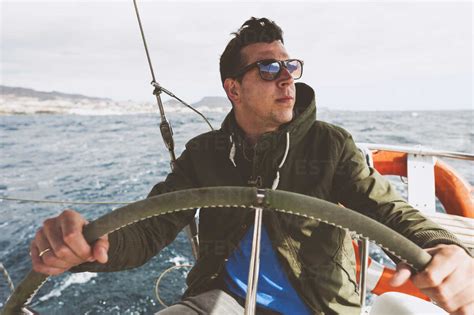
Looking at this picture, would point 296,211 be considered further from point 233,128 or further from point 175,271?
point 175,271

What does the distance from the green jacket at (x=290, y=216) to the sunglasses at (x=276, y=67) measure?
0.09m

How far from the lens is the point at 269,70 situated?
4.98ft

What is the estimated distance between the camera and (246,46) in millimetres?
1575

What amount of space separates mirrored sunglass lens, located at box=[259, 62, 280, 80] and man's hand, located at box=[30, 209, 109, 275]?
989 millimetres

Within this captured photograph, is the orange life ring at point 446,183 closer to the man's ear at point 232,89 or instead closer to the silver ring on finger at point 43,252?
the man's ear at point 232,89

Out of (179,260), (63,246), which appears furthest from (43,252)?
(179,260)

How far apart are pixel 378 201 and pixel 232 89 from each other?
80 centimetres

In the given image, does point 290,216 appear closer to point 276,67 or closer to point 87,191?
point 276,67

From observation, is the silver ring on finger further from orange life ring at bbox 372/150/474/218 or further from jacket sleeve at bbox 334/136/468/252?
orange life ring at bbox 372/150/474/218

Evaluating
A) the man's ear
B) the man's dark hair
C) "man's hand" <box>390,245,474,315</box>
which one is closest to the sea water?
the man's ear

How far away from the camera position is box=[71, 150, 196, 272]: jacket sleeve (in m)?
1.07

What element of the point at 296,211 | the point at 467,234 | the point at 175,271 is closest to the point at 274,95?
the point at 296,211

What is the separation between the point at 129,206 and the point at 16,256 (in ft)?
14.3

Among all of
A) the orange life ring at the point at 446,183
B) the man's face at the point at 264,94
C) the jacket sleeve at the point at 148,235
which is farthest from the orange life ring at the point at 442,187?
the jacket sleeve at the point at 148,235
